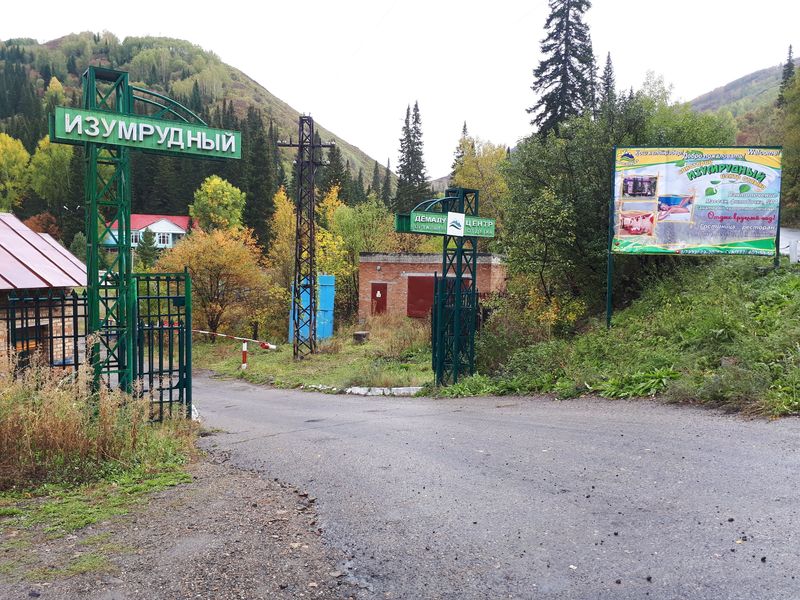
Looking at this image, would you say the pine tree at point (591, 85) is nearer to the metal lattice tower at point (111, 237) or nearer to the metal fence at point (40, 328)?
the metal fence at point (40, 328)

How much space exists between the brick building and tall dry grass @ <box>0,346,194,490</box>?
23292 millimetres

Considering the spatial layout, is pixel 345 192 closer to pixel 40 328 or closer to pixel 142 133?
pixel 40 328

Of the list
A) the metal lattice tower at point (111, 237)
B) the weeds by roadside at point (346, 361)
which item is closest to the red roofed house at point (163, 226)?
the weeds by roadside at point (346, 361)

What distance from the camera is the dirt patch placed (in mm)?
4039

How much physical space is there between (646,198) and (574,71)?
23468 mm

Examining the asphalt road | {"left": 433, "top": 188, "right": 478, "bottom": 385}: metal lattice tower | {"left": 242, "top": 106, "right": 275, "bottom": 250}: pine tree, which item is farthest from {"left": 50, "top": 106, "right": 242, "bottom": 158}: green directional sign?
{"left": 242, "top": 106, "right": 275, "bottom": 250}: pine tree

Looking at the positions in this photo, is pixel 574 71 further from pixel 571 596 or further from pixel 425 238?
pixel 571 596

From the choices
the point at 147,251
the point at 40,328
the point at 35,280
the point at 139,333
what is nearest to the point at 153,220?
the point at 147,251

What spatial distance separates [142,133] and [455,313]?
26.9ft

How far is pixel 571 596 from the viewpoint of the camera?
3.95 meters

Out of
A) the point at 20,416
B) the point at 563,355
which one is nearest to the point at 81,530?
the point at 20,416

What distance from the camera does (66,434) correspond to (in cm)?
672

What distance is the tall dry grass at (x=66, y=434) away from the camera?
6430mm

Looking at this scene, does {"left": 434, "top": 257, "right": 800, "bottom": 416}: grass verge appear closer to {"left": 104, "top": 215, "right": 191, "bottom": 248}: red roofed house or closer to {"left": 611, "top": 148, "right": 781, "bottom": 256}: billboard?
{"left": 611, "top": 148, "right": 781, "bottom": 256}: billboard
